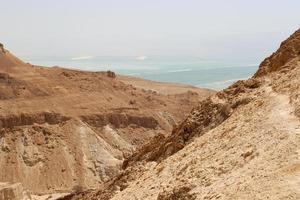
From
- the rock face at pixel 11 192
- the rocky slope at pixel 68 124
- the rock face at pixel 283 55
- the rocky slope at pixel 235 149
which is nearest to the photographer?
the rocky slope at pixel 235 149

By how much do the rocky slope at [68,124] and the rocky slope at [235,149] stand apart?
19089 mm

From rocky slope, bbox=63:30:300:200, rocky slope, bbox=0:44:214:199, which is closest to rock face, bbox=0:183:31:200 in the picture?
rocky slope, bbox=0:44:214:199

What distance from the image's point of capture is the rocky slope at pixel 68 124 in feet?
152

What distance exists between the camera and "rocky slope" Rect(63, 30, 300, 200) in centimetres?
1069

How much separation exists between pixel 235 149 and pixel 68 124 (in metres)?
39.1

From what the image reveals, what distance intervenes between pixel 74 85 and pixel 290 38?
145 ft

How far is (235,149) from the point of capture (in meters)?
13.0

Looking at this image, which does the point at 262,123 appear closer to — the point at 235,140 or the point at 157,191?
the point at 235,140

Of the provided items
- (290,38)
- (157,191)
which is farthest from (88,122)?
(157,191)

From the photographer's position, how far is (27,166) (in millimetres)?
46625

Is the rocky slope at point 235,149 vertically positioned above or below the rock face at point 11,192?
above

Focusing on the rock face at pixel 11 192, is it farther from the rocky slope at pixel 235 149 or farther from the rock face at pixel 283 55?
the rock face at pixel 283 55

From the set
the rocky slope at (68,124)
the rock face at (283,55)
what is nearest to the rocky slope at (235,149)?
the rock face at (283,55)

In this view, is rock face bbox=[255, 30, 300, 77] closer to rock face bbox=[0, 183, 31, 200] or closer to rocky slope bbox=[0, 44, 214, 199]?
rock face bbox=[0, 183, 31, 200]
